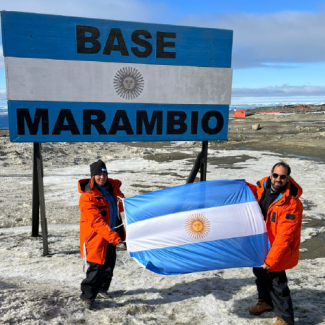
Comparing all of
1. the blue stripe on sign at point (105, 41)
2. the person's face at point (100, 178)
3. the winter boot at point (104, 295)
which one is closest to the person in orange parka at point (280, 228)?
the person's face at point (100, 178)

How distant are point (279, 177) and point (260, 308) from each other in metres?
1.59

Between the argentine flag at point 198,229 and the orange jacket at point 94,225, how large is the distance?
331mm

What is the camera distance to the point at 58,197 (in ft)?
31.7

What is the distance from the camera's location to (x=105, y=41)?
5.16m

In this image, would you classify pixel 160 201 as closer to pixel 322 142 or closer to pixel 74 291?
pixel 74 291

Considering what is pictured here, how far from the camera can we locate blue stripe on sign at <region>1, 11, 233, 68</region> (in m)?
4.89

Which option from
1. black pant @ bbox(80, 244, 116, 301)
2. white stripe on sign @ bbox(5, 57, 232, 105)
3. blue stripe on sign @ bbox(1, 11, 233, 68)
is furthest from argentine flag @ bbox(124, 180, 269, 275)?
blue stripe on sign @ bbox(1, 11, 233, 68)

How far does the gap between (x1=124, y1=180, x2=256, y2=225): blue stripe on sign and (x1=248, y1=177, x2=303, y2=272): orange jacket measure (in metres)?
0.51

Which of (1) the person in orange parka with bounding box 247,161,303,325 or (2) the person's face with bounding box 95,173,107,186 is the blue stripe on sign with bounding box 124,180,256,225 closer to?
(1) the person in orange parka with bounding box 247,161,303,325

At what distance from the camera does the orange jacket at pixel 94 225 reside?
3740mm

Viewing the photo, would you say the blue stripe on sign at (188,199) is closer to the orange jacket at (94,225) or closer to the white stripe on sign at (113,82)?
the orange jacket at (94,225)

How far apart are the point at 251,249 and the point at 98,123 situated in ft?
9.74

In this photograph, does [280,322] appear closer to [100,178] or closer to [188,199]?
[188,199]

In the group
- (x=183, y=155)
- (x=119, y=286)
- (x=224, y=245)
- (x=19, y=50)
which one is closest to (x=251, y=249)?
(x=224, y=245)
